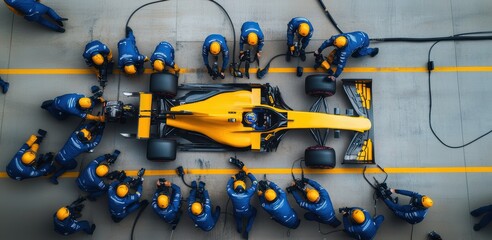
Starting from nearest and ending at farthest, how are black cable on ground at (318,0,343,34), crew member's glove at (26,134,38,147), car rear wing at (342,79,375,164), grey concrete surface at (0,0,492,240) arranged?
1. crew member's glove at (26,134,38,147)
2. car rear wing at (342,79,375,164)
3. grey concrete surface at (0,0,492,240)
4. black cable on ground at (318,0,343,34)

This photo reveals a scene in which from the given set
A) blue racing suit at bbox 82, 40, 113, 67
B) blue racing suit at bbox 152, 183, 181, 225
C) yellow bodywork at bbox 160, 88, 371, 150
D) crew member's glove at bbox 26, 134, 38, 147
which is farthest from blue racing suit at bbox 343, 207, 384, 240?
crew member's glove at bbox 26, 134, 38, 147

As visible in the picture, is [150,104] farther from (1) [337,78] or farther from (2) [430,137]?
(2) [430,137]

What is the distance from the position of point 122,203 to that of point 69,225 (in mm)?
1257

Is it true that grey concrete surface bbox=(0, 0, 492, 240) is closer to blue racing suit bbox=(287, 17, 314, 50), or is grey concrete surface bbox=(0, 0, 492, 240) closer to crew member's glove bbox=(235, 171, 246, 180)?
crew member's glove bbox=(235, 171, 246, 180)

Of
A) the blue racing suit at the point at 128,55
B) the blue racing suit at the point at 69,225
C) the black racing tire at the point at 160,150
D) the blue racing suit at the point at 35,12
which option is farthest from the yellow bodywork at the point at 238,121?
the blue racing suit at the point at 35,12

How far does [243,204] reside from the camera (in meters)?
8.11

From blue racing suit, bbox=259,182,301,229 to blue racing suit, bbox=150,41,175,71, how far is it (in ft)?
11.6

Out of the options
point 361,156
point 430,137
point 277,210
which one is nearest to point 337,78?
point 361,156

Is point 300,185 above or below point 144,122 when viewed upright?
below

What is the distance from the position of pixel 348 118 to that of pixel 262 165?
2.25m

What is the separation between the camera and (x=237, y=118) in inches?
333

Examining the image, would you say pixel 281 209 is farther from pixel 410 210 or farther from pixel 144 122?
pixel 144 122

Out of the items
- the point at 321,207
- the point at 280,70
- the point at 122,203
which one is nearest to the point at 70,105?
the point at 122,203

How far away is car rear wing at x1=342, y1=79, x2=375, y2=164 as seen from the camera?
354 inches
